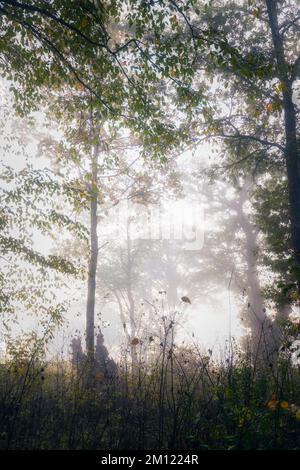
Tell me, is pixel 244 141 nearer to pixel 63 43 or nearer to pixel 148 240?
pixel 63 43

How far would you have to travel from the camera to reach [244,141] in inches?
436

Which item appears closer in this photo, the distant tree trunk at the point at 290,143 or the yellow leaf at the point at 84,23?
the yellow leaf at the point at 84,23

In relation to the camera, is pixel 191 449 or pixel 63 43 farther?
pixel 63 43

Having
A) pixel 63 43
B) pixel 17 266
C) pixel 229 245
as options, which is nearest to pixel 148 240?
pixel 229 245

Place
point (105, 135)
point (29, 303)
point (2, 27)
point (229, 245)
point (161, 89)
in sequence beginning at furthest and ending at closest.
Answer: point (229, 245) < point (105, 135) < point (161, 89) < point (29, 303) < point (2, 27)

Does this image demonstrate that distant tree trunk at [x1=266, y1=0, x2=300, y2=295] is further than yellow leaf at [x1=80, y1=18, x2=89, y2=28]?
Yes

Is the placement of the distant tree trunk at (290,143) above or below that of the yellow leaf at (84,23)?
above

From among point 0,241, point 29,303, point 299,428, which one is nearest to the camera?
point 299,428

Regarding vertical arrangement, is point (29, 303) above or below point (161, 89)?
below

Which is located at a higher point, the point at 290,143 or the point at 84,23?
the point at 290,143

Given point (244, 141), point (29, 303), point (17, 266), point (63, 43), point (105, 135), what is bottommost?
point (29, 303)

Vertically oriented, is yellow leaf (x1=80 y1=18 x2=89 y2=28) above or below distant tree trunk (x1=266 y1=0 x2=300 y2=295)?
below

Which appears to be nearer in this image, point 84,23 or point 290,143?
point 84,23
